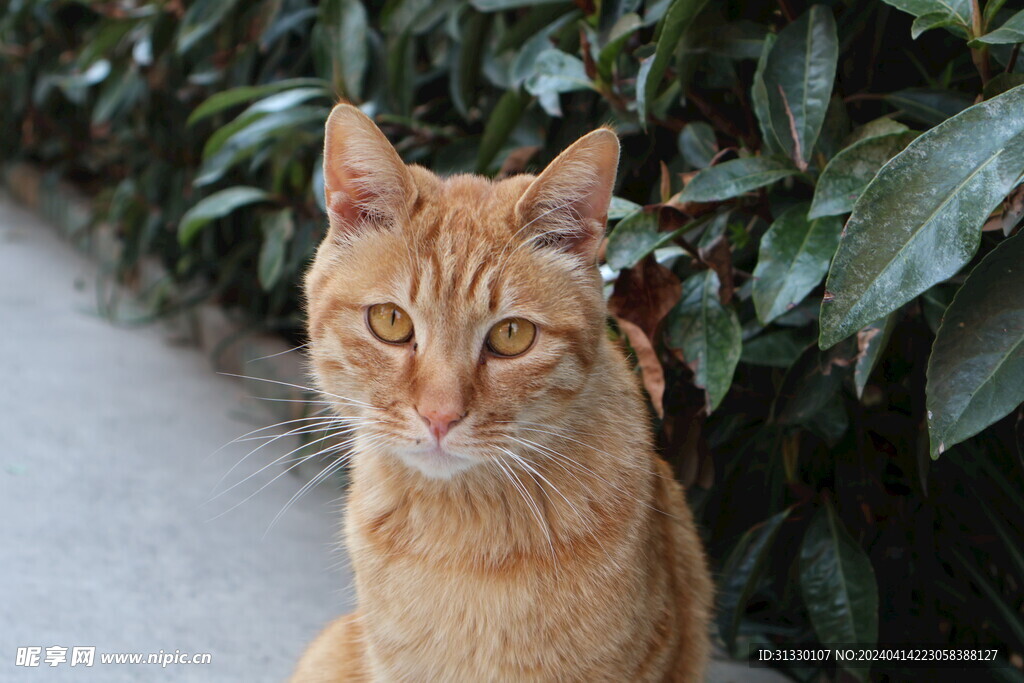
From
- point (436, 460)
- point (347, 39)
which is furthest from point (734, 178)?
point (347, 39)

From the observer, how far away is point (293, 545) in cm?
320

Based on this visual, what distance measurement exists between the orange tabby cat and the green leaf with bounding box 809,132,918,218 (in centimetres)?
41

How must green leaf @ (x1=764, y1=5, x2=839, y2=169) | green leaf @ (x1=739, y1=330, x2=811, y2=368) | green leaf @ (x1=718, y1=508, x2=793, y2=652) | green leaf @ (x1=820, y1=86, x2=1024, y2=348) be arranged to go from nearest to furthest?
green leaf @ (x1=820, y1=86, x2=1024, y2=348) < green leaf @ (x1=764, y1=5, x2=839, y2=169) < green leaf @ (x1=739, y1=330, x2=811, y2=368) < green leaf @ (x1=718, y1=508, x2=793, y2=652)

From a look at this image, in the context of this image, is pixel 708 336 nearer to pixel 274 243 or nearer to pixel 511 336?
pixel 511 336

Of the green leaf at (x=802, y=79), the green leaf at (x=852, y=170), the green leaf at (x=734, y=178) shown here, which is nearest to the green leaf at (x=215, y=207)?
the green leaf at (x=734, y=178)

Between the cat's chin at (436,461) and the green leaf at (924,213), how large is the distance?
0.65 metres

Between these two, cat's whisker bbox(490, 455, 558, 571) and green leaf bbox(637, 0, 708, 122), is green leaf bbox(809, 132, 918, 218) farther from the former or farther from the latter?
cat's whisker bbox(490, 455, 558, 571)

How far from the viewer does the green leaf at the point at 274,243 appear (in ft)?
10.7

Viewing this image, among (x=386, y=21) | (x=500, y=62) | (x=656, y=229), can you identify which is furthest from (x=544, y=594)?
(x=386, y=21)

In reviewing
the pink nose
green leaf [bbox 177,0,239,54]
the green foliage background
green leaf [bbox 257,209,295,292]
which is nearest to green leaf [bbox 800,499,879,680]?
the green foliage background

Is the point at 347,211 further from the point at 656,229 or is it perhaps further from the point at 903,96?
the point at 903,96

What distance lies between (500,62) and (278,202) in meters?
1.20

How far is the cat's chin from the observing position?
1693mm

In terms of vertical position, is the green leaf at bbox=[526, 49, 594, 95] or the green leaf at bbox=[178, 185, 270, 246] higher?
the green leaf at bbox=[526, 49, 594, 95]
